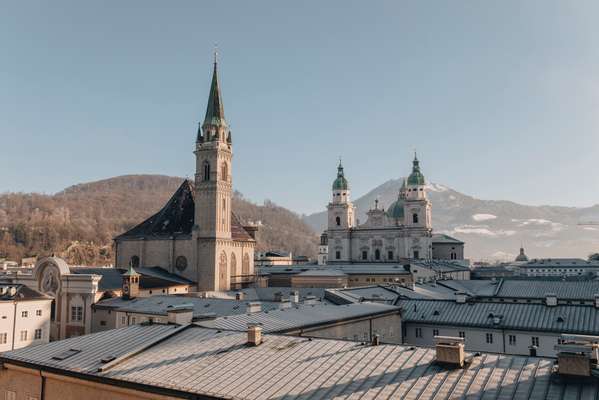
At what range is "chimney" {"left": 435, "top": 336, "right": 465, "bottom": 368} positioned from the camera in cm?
1583

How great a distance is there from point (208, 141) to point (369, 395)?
65118 millimetres

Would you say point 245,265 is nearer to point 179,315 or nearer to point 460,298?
point 460,298

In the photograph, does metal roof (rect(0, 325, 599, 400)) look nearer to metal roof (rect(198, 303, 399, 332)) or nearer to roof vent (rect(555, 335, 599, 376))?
roof vent (rect(555, 335, 599, 376))

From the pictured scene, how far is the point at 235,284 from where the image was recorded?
77.8 meters

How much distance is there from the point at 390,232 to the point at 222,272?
199 ft

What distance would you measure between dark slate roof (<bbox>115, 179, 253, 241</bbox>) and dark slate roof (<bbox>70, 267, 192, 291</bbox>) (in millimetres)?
6496

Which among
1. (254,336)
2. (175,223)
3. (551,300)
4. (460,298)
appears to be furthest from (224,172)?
(254,336)

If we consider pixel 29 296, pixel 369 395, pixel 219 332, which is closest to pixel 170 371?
pixel 219 332

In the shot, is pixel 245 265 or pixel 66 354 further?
pixel 245 265

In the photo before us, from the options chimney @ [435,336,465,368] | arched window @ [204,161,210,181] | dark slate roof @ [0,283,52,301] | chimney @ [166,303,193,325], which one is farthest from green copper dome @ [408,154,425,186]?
chimney @ [435,336,465,368]

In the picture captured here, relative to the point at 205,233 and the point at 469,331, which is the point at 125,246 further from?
the point at 469,331

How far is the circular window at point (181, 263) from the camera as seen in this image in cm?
7344

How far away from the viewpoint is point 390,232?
126438 millimetres

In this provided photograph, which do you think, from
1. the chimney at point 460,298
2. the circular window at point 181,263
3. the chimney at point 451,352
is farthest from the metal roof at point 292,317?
the circular window at point 181,263
